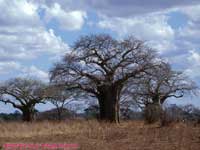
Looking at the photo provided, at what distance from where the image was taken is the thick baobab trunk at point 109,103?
51.4m

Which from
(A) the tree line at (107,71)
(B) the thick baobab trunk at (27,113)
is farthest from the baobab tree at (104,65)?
(B) the thick baobab trunk at (27,113)

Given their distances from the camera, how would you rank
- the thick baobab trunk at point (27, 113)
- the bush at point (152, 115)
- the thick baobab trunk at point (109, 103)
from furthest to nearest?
the thick baobab trunk at point (27, 113), the thick baobab trunk at point (109, 103), the bush at point (152, 115)

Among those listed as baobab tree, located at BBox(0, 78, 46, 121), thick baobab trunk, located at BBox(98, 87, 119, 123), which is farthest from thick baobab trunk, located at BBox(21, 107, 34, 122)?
thick baobab trunk, located at BBox(98, 87, 119, 123)

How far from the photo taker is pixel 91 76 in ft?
166

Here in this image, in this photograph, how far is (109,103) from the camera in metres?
52.2

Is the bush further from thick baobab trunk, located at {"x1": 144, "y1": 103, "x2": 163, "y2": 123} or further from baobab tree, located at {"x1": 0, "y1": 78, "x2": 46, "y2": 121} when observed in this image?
baobab tree, located at {"x1": 0, "y1": 78, "x2": 46, "y2": 121}

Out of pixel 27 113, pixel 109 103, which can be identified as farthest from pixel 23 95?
pixel 109 103

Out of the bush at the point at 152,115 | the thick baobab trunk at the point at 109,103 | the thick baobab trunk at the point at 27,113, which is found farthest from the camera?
the thick baobab trunk at the point at 27,113

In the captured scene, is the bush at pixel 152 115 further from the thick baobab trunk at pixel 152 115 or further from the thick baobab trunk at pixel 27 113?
the thick baobab trunk at pixel 27 113

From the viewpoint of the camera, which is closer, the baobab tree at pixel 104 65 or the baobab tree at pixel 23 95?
the baobab tree at pixel 104 65

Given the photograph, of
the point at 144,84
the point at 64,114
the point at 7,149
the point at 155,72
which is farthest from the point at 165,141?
the point at 64,114

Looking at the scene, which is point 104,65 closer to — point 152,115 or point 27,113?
point 152,115

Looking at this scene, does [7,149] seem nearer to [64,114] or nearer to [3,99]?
[3,99]

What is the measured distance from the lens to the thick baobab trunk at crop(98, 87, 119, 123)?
2025 inches
